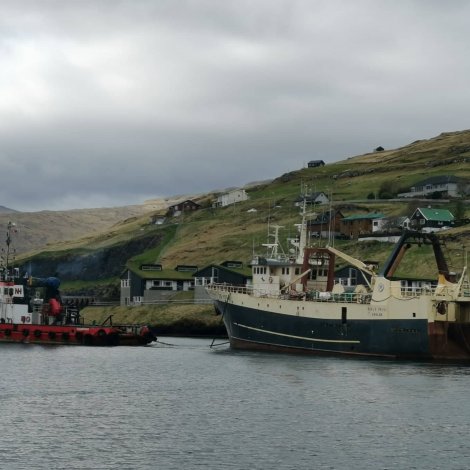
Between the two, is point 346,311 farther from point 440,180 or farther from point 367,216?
point 440,180

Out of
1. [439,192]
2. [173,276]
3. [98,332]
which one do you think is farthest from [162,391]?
[439,192]

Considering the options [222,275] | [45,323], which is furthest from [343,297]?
[222,275]

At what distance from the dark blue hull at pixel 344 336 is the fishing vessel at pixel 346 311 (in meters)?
0.07

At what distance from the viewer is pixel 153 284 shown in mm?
135250

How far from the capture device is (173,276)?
137125 millimetres

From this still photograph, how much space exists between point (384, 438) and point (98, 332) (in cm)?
5293

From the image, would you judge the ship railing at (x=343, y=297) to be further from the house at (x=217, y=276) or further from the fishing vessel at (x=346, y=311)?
the house at (x=217, y=276)

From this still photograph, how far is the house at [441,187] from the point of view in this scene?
174125 mm

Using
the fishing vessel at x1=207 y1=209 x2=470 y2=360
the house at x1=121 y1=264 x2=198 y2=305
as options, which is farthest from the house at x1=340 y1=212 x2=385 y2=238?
the fishing vessel at x1=207 y1=209 x2=470 y2=360

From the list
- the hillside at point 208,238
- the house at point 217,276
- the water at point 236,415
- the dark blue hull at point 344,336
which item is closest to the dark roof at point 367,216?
the hillside at point 208,238

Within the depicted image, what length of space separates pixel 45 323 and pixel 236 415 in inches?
2133

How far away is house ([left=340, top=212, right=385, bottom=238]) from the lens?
15338 cm

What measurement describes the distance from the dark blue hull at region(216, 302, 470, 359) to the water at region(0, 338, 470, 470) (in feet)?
8.02

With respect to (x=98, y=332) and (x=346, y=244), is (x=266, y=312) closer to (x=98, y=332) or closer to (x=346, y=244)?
(x=98, y=332)
